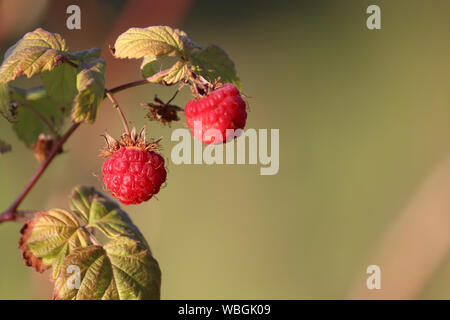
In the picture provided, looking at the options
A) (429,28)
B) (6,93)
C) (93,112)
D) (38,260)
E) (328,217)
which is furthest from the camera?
(429,28)

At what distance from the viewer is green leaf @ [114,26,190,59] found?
1.48 m

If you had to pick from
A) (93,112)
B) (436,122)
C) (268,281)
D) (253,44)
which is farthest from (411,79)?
(93,112)

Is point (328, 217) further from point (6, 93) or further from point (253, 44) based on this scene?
point (6, 93)

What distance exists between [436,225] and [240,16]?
3.56 meters

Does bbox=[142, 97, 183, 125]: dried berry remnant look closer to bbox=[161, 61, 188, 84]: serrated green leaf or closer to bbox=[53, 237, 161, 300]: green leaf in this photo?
bbox=[161, 61, 188, 84]: serrated green leaf

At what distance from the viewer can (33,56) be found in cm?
150

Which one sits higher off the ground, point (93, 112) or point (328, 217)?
point (93, 112)

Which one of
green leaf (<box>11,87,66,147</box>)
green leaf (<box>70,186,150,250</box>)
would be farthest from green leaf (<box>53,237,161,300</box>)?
green leaf (<box>11,87,66,147</box>)

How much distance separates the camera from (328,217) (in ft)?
16.3

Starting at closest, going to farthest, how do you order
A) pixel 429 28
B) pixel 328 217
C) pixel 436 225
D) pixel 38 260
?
pixel 38 260 < pixel 436 225 < pixel 328 217 < pixel 429 28

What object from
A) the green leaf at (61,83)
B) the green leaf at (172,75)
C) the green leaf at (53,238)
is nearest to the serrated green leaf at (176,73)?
the green leaf at (172,75)
